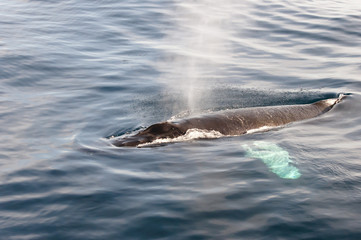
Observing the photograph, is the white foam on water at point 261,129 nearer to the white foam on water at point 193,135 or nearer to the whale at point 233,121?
the whale at point 233,121

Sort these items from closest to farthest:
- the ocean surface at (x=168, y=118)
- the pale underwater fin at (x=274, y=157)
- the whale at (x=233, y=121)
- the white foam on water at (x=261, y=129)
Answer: the ocean surface at (x=168, y=118) → the pale underwater fin at (x=274, y=157) → the whale at (x=233, y=121) → the white foam on water at (x=261, y=129)

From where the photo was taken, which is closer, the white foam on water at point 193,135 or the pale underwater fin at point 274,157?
the pale underwater fin at point 274,157

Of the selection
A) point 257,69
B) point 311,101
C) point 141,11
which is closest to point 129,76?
point 257,69

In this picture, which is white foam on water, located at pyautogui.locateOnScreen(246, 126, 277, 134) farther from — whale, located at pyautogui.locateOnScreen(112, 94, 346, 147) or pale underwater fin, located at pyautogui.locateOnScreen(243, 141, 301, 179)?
pale underwater fin, located at pyautogui.locateOnScreen(243, 141, 301, 179)

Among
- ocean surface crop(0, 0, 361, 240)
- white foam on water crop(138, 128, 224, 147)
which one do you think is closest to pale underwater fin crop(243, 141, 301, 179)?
ocean surface crop(0, 0, 361, 240)

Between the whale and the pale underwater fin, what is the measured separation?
1.09 meters

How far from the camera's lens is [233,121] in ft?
49.7

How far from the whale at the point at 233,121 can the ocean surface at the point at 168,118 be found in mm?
368

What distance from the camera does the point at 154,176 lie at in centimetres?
1207

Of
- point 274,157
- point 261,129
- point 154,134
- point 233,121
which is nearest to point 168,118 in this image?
point 233,121

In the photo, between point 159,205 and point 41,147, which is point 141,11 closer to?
point 41,147

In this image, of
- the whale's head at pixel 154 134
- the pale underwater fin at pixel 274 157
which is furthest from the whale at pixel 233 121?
the pale underwater fin at pixel 274 157

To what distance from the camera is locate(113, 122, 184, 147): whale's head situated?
13836mm

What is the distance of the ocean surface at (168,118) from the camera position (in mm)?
10156
